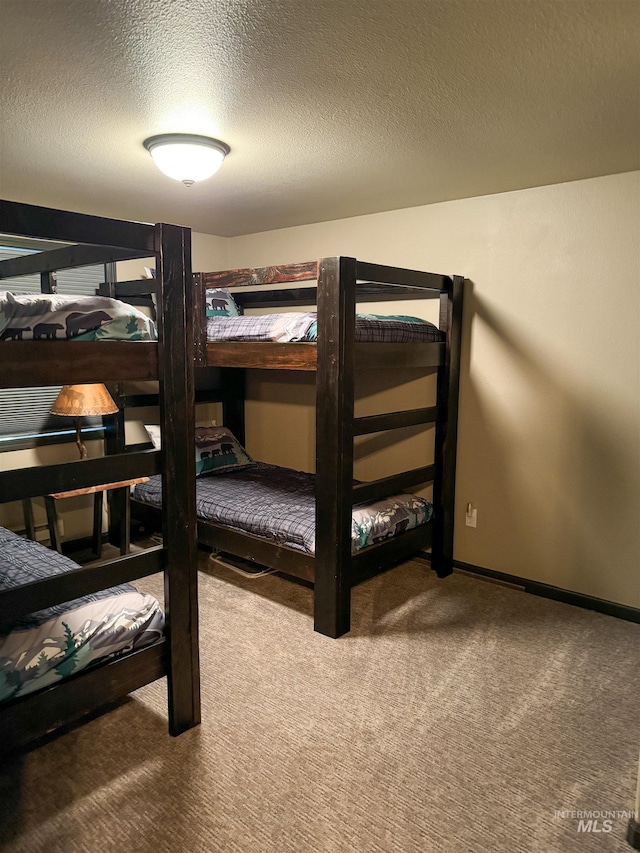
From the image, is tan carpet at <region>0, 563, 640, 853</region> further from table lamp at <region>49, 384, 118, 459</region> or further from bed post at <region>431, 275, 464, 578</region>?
table lamp at <region>49, 384, 118, 459</region>

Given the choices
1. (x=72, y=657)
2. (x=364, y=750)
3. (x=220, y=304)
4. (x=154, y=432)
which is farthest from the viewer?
(x=220, y=304)

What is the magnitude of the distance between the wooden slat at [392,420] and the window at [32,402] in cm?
190

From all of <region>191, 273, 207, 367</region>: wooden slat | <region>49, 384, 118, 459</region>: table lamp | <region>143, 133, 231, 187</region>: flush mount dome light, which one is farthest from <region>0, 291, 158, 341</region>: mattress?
<region>49, 384, 118, 459</region>: table lamp

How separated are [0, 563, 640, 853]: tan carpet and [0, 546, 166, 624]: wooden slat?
61cm

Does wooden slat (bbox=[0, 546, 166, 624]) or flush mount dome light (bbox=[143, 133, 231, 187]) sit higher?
flush mount dome light (bbox=[143, 133, 231, 187])

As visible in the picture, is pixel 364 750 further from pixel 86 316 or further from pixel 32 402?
pixel 32 402

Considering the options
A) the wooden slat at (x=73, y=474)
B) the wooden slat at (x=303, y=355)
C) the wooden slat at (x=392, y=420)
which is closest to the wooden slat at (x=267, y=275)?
the wooden slat at (x=303, y=355)

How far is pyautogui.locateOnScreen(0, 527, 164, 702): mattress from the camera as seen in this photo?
1619mm

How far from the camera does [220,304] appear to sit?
3.93m

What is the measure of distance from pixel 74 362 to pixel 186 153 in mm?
1111

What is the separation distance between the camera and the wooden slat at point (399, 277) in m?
2.65

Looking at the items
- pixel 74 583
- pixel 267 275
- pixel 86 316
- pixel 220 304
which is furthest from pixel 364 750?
pixel 220 304

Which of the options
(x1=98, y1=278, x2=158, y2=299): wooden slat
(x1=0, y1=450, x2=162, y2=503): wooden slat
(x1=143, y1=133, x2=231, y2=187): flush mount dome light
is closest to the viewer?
(x1=0, y1=450, x2=162, y2=503): wooden slat

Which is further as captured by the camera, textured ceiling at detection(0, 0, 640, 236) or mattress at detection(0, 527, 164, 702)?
mattress at detection(0, 527, 164, 702)
